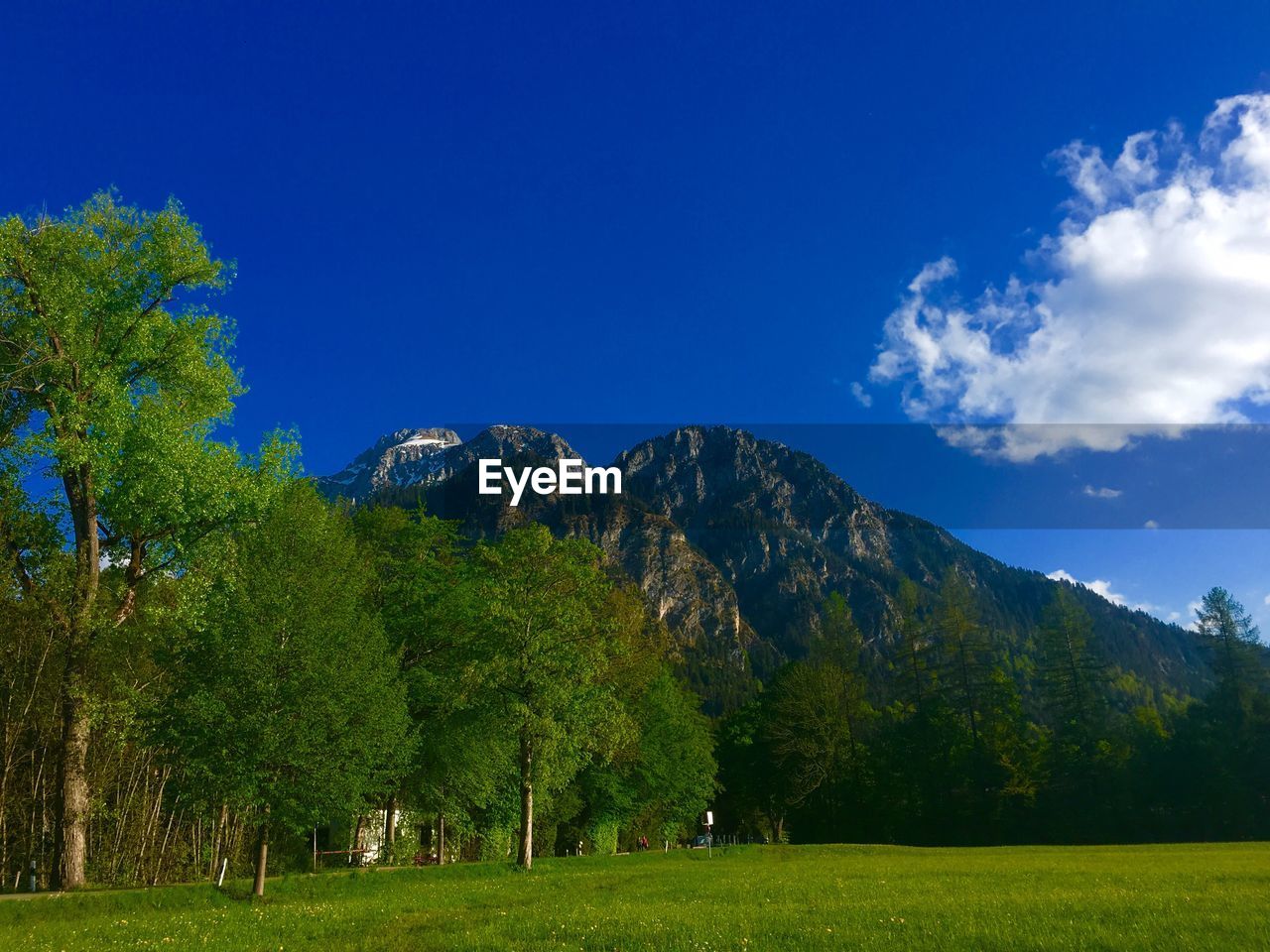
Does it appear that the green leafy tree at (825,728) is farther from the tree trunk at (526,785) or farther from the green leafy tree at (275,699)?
the green leafy tree at (275,699)

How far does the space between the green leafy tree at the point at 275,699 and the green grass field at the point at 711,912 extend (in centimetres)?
291

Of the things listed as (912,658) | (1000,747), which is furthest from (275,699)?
(912,658)

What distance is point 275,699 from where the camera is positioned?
25500mm

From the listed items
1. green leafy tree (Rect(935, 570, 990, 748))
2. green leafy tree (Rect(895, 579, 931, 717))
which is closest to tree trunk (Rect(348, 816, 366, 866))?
green leafy tree (Rect(895, 579, 931, 717))

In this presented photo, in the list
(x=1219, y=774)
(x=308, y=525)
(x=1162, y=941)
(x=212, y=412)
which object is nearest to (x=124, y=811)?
(x=308, y=525)

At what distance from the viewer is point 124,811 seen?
32.6 m

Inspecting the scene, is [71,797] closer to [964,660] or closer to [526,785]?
[526,785]

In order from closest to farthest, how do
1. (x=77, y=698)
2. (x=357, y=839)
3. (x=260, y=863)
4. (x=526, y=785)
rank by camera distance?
1. (x=260, y=863)
2. (x=77, y=698)
3. (x=526, y=785)
4. (x=357, y=839)

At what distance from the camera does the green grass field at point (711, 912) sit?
1359 centimetres

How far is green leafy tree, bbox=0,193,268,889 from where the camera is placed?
2550cm

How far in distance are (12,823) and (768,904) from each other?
27676mm

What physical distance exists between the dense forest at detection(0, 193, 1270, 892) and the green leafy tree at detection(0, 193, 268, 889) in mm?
89

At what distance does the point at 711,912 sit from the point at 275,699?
1493 centimetres

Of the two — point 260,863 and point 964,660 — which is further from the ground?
point 964,660
